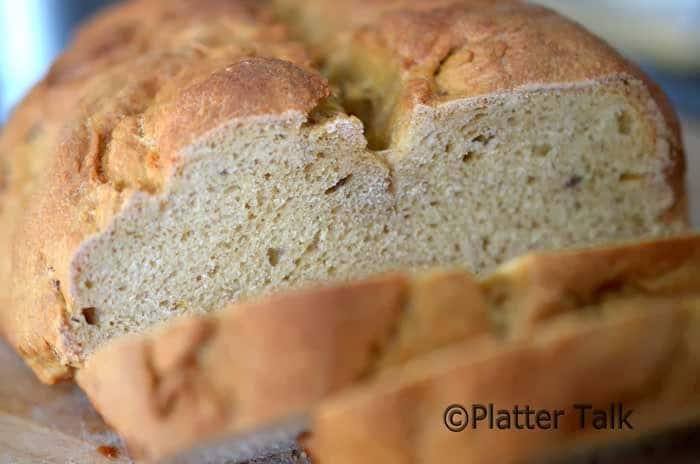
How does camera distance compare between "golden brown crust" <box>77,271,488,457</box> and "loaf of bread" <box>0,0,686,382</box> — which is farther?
"loaf of bread" <box>0,0,686,382</box>

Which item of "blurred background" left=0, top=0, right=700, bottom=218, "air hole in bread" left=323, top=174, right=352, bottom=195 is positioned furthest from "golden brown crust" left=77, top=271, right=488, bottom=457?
"blurred background" left=0, top=0, right=700, bottom=218

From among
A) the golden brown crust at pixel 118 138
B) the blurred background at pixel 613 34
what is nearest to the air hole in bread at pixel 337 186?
the golden brown crust at pixel 118 138

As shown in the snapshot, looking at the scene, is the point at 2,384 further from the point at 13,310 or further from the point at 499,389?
the point at 499,389

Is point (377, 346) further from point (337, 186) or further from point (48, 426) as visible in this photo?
point (48, 426)

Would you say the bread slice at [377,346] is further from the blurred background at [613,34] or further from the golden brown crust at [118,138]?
the blurred background at [613,34]

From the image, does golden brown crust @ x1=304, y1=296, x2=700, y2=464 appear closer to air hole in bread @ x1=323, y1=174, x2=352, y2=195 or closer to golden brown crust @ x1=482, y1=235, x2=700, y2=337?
golden brown crust @ x1=482, y1=235, x2=700, y2=337

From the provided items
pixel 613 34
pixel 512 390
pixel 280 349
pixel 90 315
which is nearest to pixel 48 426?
pixel 90 315
